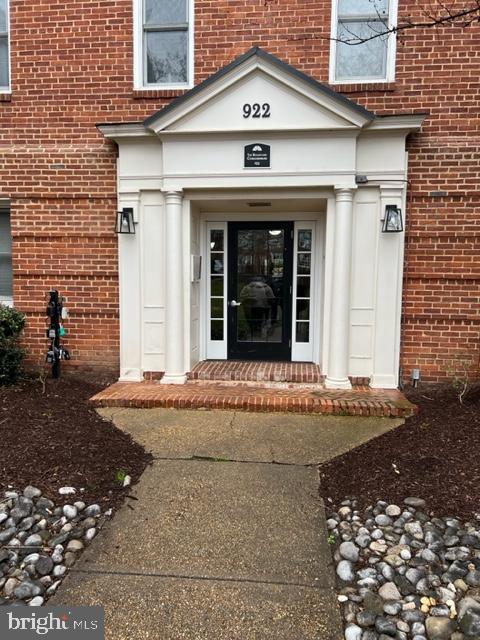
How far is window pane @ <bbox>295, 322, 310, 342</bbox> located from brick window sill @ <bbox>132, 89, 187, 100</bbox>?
338 cm

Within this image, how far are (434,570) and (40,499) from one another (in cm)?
242

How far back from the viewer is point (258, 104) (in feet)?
17.0

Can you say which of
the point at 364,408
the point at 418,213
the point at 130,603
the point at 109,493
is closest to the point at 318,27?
the point at 418,213

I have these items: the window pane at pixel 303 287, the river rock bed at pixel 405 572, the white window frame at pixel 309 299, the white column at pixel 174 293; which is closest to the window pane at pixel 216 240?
the white column at pixel 174 293

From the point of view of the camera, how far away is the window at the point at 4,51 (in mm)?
5863

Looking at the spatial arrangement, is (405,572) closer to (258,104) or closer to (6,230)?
(258,104)

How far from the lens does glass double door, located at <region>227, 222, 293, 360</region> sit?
6281 mm

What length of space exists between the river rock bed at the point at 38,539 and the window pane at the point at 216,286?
3782mm

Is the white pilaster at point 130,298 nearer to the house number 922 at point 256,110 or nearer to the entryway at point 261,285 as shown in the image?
the entryway at point 261,285

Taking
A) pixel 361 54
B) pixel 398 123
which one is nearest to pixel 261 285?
pixel 398 123

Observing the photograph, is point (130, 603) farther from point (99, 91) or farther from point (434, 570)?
point (99, 91)

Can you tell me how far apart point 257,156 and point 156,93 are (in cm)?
157

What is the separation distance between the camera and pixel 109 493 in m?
3.10

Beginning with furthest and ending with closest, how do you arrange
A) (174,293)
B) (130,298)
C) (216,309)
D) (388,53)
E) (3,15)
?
(216,309) < (3,15) < (130,298) < (174,293) < (388,53)
